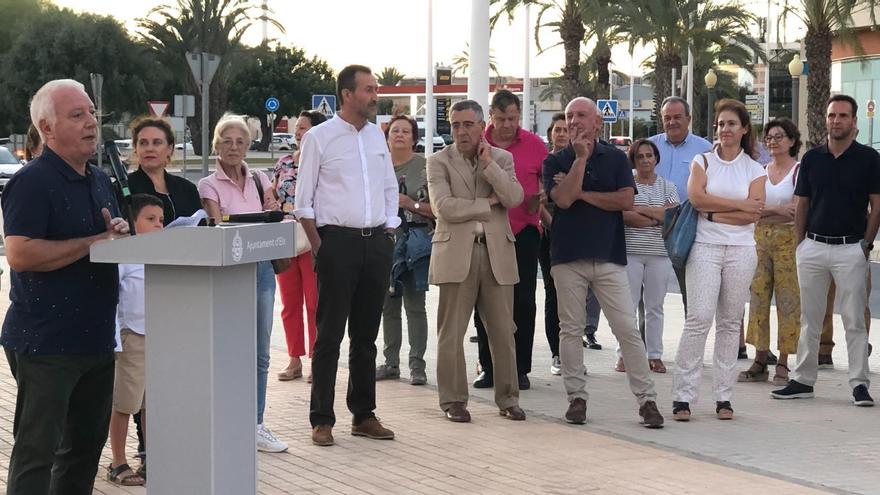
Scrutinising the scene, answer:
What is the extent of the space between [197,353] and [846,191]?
241 inches

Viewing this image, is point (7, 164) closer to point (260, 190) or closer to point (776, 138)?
point (776, 138)

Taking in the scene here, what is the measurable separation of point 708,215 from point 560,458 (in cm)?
221

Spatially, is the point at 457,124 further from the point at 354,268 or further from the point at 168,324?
the point at 168,324

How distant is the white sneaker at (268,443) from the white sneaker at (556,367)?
11.3ft

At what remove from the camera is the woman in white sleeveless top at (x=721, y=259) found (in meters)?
8.58

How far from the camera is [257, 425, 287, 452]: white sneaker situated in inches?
292

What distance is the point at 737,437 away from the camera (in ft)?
26.3

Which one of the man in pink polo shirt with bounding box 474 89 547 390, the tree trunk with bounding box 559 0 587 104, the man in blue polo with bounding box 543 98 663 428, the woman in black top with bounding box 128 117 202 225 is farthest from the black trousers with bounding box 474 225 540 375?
the tree trunk with bounding box 559 0 587 104

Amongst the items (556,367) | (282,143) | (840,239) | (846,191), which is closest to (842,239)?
(840,239)

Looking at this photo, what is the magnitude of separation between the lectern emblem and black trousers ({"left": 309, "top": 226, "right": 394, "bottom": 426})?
11.0ft

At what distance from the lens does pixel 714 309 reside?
8633 mm

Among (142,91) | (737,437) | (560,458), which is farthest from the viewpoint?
(142,91)

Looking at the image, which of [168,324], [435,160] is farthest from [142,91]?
[168,324]

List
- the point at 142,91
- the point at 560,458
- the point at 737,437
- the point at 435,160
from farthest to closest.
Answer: the point at 142,91 < the point at 435,160 < the point at 737,437 < the point at 560,458
